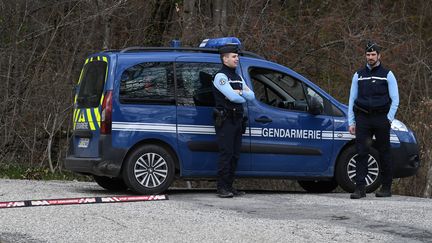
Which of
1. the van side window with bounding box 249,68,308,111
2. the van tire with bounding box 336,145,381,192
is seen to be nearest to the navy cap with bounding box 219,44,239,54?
the van side window with bounding box 249,68,308,111

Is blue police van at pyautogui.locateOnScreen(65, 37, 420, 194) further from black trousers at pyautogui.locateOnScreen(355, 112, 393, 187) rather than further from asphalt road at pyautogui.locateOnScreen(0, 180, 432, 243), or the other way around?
black trousers at pyautogui.locateOnScreen(355, 112, 393, 187)

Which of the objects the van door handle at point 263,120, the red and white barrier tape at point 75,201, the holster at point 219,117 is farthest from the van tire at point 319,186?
the red and white barrier tape at point 75,201

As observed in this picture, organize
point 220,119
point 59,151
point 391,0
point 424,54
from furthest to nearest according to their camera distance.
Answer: point 391,0 → point 424,54 → point 59,151 → point 220,119

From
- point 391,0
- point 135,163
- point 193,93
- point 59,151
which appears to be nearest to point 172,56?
point 193,93

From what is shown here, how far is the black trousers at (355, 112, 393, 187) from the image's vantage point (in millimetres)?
11172

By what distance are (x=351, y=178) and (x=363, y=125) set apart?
114 cm

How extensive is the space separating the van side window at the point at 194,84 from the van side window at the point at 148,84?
0.11 meters

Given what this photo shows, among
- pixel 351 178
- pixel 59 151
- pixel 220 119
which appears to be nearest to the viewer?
pixel 220 119

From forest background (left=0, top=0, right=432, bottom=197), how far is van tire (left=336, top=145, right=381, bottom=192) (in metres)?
3.82

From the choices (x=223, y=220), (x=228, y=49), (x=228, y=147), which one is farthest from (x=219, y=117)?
(x=223, y=220)

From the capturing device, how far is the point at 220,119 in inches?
437

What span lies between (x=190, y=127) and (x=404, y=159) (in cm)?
291

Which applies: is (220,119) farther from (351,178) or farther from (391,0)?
(391,0)

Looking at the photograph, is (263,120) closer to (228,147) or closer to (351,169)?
(228,147)
